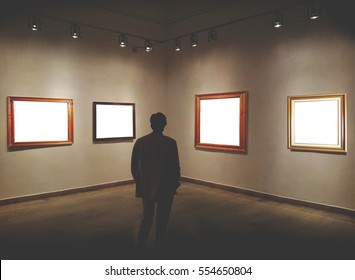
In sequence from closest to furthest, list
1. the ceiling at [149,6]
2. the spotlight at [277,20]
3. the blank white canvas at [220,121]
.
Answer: the spotlight at [277,20] → the ceiling at [149,6] → the blank white canvas at [220,121]

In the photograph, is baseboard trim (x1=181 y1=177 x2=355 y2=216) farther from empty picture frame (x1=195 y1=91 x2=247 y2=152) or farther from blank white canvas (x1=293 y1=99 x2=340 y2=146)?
blank white canvas (x1=293 y1=99 x2=340 y2=146)

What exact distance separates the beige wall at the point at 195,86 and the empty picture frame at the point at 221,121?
0.50ft

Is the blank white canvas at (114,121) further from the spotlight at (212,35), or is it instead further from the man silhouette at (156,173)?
the man silhouette at (156,173)

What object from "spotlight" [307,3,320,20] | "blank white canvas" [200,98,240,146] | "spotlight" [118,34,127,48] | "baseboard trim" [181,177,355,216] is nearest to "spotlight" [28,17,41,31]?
"spotlight" [118,34,127,48]

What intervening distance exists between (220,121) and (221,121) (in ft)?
0.09

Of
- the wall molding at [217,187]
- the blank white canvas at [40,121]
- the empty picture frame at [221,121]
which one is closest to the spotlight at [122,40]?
the blank white canvas at [40,121]

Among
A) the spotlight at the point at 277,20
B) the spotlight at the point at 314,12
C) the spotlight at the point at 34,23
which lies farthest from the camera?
the spotlight at the point at 34,23

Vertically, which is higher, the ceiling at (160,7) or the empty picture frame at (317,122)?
the ceiling at (160,7)

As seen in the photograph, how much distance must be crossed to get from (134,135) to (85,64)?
1901 millimetres

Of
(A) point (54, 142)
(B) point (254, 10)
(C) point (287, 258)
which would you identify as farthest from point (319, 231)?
(A) point (54, 142)

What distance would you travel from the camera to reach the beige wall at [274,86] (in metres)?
4.85

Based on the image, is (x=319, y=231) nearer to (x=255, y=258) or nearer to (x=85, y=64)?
(x=255, y=258)

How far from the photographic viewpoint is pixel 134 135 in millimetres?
7160

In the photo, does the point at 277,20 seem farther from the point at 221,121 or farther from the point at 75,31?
the point at 75,31
